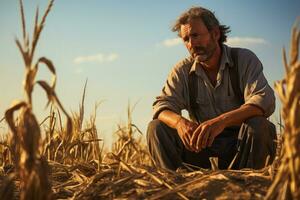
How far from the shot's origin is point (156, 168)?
2.40 metres

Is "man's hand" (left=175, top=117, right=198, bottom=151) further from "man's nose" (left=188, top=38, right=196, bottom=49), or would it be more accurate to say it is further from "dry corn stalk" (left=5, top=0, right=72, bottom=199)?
"dry corn stalk" (left=5, top=0, right=72, bottom=199)

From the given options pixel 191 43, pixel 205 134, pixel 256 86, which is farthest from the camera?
pixel 191 43

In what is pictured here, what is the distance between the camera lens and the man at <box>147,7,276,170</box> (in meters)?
3.77

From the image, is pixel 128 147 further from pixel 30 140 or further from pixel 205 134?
pixel 30 140

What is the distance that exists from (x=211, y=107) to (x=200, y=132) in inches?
36.2

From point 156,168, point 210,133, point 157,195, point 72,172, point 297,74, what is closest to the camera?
point 297,74

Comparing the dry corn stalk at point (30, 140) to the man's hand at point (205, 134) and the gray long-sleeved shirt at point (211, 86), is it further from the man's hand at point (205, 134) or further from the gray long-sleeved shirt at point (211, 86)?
the gray long-sleeved shirt at point (211, 86)

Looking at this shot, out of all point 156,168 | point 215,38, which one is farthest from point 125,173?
point 215,38

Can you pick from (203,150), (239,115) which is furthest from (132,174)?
(203,150)

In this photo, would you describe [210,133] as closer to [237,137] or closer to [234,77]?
[237,137]

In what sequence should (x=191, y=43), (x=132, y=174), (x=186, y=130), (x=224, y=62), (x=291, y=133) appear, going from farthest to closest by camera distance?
(x=191, y=43)
(x=224, y=62)
(x=186, y=130)
(x=132, y=174)
(x=291, y=133)

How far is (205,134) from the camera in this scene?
3.52 m

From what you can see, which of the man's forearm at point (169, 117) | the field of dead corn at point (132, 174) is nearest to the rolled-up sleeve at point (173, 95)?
the man's forearm at point (169, 117)

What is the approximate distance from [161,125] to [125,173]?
1.64 metres
